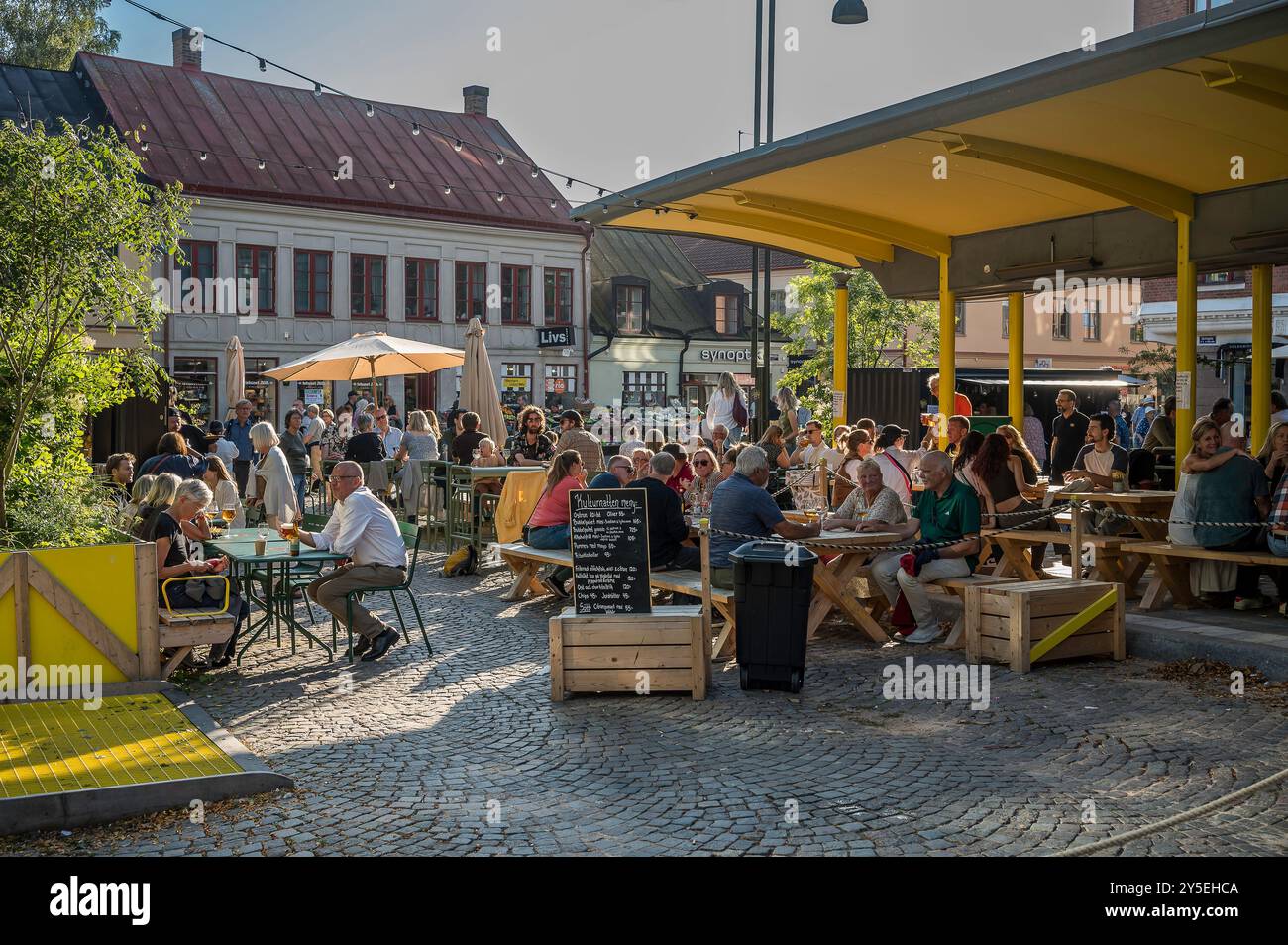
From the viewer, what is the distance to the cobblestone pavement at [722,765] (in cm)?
548

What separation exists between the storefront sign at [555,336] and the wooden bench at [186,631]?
32.2 metres

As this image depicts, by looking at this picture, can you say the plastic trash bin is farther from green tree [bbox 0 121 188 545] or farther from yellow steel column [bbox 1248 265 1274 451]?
yellow steel column [bbox 1248 265 1274 451]

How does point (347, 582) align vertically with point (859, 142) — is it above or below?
below

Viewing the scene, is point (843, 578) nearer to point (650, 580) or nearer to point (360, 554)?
point (650, 580)

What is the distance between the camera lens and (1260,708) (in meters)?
7.68

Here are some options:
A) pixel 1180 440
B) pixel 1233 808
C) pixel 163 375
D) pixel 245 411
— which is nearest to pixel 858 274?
pixel 245 411

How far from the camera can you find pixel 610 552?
8.34 metres

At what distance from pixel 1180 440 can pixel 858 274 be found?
67.9 feet

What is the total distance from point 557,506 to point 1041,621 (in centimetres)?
460

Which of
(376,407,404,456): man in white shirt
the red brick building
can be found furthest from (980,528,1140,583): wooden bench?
the red brick building

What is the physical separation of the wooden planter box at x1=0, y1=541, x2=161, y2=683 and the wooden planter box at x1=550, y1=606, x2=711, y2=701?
2.62m

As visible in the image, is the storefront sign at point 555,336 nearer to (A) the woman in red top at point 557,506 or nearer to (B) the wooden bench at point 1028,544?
(A) the woman in red top at point 557,506

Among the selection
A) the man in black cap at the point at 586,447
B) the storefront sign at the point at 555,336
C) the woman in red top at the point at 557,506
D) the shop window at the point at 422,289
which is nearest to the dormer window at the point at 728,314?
the storefront sign at the point at 555,336

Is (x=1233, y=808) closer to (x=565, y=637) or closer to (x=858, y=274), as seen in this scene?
(x=565, y=637)
